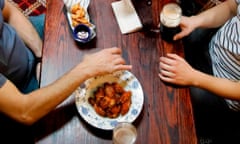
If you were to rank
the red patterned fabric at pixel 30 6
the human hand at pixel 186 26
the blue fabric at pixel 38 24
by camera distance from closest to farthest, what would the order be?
the human hand at pixel 186 26 < the blue fabric at pixel 38 24 < the red patterned fabric at pixel 30 6

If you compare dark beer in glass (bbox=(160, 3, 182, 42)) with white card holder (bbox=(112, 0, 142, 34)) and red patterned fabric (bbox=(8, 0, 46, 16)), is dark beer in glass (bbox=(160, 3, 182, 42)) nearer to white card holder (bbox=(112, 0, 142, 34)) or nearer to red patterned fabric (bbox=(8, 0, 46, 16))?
white card holder (bbox=(112, 0, 142, 34))

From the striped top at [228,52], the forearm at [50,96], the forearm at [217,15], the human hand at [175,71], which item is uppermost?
the forearm at [50,96]

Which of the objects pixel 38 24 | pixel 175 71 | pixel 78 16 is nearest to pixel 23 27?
pixel 38 24

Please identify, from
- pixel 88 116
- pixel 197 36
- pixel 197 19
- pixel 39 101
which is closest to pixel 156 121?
pixel 88 116

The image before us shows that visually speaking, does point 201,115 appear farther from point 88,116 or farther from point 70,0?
point 70,0

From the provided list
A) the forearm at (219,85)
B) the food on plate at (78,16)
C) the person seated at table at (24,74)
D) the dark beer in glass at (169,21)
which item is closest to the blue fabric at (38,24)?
the person seated at table at (24,74)

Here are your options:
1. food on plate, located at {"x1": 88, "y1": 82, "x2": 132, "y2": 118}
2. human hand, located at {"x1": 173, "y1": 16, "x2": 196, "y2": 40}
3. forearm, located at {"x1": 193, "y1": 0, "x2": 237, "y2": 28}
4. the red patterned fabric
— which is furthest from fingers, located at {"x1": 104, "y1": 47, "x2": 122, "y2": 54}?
the red patterned fabric

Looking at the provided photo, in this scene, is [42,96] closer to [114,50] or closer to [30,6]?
[114,50]

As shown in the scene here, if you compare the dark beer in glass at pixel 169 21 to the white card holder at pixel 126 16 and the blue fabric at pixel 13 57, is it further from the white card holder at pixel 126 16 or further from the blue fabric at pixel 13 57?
the blue fabric at pixel 13 57
